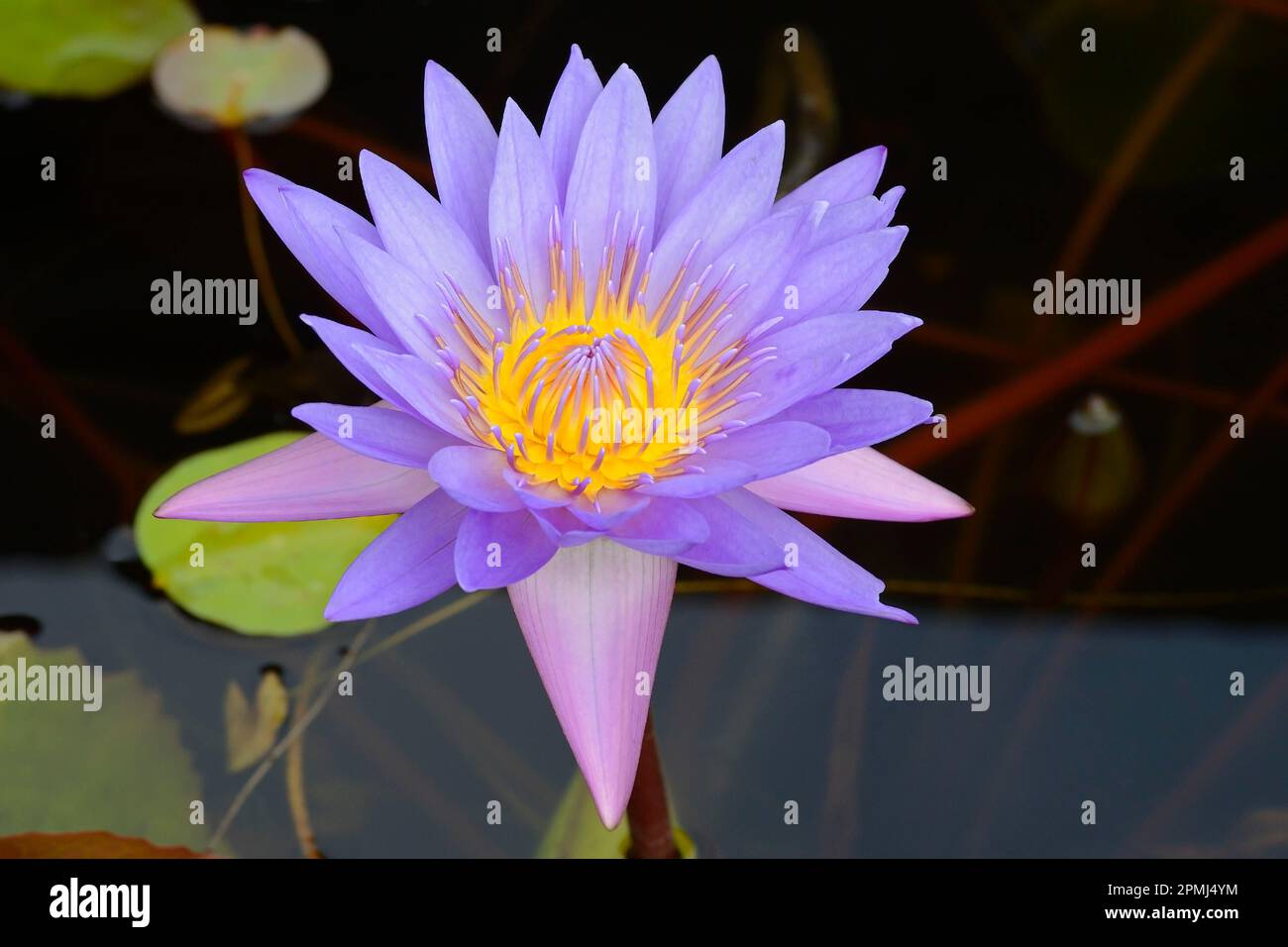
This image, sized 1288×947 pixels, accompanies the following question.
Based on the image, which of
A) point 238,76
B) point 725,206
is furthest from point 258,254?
point 725,206

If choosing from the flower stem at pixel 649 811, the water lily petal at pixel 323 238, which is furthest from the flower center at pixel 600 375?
the flower stem at pixel 649 811

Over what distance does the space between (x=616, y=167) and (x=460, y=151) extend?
182mm

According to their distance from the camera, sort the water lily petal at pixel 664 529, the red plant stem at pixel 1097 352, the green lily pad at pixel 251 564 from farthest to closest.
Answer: the red plant stem at pixel 1097 352 < the green lily pad at pixel 251 564 < the water lily petal at pixel 664 529

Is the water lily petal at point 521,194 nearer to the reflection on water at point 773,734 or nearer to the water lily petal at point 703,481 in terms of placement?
the water lily petal at point 703,481

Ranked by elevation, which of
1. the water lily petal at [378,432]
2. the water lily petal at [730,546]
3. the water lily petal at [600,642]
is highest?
the water lily petal at [378,432]

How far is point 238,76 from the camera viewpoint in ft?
7.04

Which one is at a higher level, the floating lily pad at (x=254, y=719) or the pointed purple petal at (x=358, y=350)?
the pointed purple petal at (x=358, y=350)

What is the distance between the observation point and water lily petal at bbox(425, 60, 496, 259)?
1.36m

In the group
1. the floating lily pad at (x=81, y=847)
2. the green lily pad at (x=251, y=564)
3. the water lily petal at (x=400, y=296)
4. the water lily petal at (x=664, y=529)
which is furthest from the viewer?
the green lily pad at (x=251, y=564)

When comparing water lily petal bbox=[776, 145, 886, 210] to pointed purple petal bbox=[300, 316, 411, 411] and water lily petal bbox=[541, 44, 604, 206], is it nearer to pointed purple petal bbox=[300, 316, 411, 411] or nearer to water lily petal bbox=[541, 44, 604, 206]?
water lily petal bbox=[541, 44, 604, 206]

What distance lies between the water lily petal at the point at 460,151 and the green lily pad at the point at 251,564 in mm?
526

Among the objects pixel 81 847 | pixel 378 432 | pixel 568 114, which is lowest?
pixel 81 847

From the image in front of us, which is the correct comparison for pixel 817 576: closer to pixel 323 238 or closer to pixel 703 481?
pixel 703 481

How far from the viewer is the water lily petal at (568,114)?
1.37 meters
